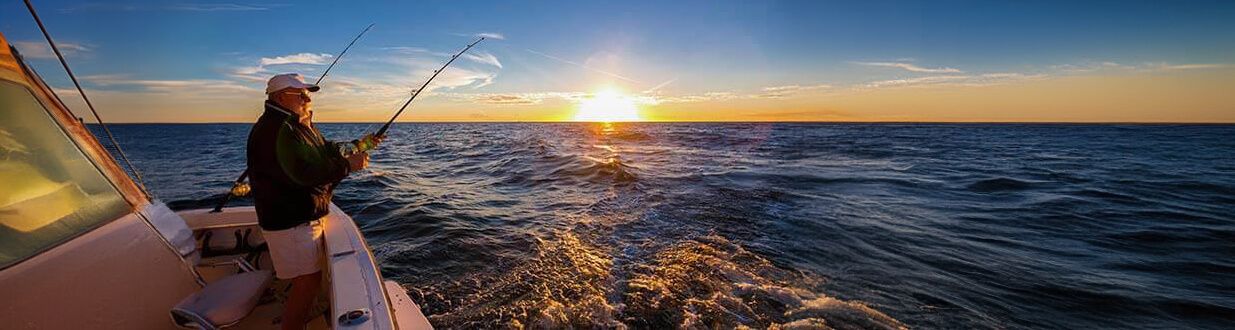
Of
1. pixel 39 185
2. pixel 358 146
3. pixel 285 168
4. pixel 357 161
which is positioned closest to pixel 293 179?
pixel 285 168

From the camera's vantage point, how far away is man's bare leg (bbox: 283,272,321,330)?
3.10m

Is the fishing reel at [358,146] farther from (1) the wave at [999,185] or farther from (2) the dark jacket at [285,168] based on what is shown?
(1) the wave at [999,185]

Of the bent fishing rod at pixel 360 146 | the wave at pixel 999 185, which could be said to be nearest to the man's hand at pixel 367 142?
the bent fishing rod at pixel 360 146

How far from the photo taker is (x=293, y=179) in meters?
2.87

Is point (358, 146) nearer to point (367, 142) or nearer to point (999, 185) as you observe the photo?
point (367, 142)

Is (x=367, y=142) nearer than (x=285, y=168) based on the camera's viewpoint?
No

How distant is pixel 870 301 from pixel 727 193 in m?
6.67

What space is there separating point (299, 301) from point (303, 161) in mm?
1032

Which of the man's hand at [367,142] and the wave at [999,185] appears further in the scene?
the wave at [999,185]

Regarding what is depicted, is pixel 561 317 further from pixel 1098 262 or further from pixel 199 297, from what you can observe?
pixel 1098 262

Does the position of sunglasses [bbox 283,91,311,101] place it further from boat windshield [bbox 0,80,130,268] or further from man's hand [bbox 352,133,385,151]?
boat windshield [bbox 0,80,130,268]

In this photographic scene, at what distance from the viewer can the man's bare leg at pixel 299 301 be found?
10.2 feet

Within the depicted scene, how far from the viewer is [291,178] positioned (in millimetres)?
2873

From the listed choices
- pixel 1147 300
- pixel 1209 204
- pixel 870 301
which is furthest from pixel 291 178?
pixel 1209 204
